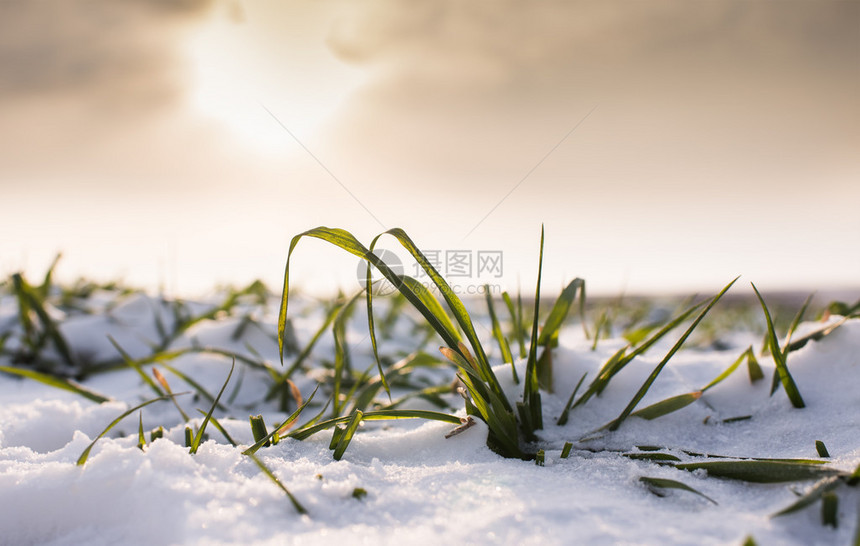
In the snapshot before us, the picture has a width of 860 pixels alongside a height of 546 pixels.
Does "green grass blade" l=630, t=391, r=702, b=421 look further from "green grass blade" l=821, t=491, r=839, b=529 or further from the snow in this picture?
"green grass blade" l=821, t=491, r=839, b=529

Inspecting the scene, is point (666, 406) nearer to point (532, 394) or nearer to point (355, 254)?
point (532, 394)

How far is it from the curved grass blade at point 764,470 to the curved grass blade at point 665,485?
8cm

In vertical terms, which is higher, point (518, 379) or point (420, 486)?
point (518, 379)

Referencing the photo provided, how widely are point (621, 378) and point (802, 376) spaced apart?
15.5 inches

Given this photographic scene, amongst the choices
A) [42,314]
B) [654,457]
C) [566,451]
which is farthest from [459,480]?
[42,314]

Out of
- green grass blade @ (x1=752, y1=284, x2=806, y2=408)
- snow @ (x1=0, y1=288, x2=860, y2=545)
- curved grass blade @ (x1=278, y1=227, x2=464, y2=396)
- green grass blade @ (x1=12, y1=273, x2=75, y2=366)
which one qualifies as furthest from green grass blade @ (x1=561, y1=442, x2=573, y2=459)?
green grass blade @ (x1=12, y1=273, x2=75, y2=366)

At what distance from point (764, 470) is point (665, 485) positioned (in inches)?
5.5

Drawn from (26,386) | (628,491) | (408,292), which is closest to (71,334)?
(26,386)

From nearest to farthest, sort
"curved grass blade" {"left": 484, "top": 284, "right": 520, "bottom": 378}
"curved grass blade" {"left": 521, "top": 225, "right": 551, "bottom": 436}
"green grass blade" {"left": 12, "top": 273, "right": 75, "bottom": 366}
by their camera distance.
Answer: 1. "curved grass blade" {"left": 521, "top": 225, "right": 551, "bottom": 436}
2. "curved grass blade" {"left": 484, "top": 284, "right": 520, "bottom": 378}
3. "green grass blade" {"left": 12, "top": 273, "right": 75, "bottom": 366}

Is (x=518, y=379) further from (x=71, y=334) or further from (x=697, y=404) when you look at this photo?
(x=71, y=334)

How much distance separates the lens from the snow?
2.03 ft

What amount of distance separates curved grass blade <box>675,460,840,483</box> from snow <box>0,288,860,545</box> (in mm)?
12

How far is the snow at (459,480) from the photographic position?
0.62 meters

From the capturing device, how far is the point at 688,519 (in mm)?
628
